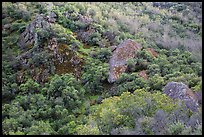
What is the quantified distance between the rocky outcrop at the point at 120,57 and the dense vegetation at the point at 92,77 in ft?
Result: 1.29

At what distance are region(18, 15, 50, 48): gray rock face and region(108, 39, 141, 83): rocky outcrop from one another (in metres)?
5.14

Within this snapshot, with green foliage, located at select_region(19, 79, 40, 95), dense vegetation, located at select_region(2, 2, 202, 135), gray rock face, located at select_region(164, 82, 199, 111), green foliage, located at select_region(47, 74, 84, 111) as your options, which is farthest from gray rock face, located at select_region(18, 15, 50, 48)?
gray rock face, located at select_region(164, 82, 199, 111)

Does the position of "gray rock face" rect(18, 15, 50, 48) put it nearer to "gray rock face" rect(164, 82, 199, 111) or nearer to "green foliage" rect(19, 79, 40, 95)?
"green foliage" rect(19, 79, 40, 95)

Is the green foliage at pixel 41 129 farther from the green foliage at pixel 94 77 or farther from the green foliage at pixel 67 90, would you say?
the green foliage at pixel 94 77

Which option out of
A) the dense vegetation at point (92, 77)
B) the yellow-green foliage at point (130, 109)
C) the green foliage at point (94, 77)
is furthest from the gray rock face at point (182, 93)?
the green foliage at point (94, 77)

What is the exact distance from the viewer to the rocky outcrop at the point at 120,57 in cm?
1977

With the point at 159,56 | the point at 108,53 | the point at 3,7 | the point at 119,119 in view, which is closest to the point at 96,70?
the point at 108,53

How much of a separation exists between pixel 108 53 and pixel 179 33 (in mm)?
10543

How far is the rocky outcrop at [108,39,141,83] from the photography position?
19766mm

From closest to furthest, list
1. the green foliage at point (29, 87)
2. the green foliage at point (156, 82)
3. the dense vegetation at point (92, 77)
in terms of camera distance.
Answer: the dense vegetation at point (92, 77)
the green foliage at point (156, 82)
the green foliage at point (29, 87)

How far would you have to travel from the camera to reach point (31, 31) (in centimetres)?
2253

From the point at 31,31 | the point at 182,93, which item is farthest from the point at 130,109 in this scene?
the point at 31,31

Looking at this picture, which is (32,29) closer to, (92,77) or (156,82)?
(92,77)

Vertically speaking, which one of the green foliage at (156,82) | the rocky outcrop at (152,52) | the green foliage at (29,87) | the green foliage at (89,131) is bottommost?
the green foliage at (29,87)
